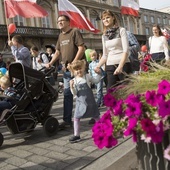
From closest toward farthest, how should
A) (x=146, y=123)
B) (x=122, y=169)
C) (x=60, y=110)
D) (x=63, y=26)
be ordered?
(x=146, y=123) < (x=122, y=169) < (x=63, y=26) < (x=60, y=110)

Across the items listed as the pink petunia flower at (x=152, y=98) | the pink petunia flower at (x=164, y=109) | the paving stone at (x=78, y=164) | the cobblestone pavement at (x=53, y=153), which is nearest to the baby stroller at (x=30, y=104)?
the cobblestone pavement at (x=53, y=153)

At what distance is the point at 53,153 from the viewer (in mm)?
3639

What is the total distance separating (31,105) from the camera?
4.36 metres

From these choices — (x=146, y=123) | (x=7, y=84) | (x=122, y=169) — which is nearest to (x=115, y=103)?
(x=146, y=123)

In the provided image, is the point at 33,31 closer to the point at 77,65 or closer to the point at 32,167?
the point at 77,65

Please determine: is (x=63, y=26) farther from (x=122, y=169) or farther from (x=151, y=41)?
(x=151, y=41)

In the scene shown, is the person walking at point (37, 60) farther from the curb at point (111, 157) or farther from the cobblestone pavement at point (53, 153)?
the curb at point (111, 157)

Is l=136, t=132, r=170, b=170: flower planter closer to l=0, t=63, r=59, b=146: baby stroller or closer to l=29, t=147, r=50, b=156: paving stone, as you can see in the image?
l=29, t=147, r=50, b=156: paving stone

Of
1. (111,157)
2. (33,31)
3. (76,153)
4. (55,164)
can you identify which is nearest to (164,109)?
(111,157)

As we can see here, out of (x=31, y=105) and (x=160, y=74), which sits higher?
(x=160, y=74)

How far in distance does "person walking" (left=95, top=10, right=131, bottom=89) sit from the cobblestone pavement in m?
0.97

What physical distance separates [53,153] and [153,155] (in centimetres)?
195

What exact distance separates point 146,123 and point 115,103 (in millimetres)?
409

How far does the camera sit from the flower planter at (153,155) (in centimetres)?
186
